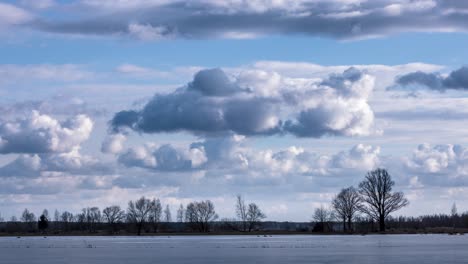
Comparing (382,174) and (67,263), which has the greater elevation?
(382,174)

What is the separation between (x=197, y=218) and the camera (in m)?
178

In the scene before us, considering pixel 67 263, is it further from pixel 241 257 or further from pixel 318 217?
pixel 318 217

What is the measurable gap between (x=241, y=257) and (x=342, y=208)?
93254 millimetres

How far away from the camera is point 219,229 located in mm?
183750

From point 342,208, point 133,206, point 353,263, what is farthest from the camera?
point 133,206

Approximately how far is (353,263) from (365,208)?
84545mm

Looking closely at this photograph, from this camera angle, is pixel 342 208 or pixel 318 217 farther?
pixel 318 217

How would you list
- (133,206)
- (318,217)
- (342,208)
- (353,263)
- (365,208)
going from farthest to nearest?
(133,206), (318,217), (342,208), (365,208), (353,263)

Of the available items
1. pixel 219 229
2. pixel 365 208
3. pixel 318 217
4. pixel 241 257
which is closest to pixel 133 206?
pixel 219 229

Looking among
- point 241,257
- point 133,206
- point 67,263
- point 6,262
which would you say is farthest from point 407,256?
point 133,206

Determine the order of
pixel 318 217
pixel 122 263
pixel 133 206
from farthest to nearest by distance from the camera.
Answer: pixel 133 206, pixel 318 217, pixel 122 263

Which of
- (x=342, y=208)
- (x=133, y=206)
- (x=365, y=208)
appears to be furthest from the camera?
(x=133, y=206)

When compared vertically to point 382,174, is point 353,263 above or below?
below

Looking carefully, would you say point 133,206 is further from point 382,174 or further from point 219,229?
point 382,174
